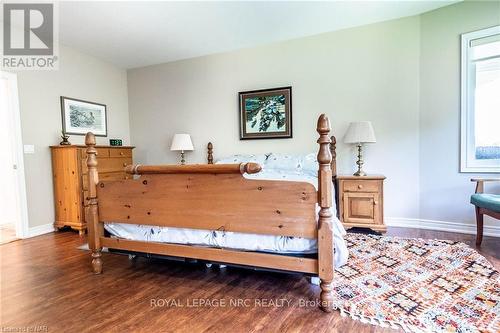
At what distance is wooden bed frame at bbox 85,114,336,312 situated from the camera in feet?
5.31

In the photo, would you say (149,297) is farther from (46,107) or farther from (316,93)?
(46,107)

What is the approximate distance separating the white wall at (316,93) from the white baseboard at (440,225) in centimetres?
10

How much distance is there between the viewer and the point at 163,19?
3209mm

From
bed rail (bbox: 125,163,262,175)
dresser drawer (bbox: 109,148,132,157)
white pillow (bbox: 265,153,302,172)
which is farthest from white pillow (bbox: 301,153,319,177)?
dresser drawer (bbox: 109,148,132,157)

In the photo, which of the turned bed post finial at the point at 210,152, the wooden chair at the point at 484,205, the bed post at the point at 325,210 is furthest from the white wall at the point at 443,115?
the turned bed post finial at the point at 210,152

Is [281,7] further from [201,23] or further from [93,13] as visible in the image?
[93,13]

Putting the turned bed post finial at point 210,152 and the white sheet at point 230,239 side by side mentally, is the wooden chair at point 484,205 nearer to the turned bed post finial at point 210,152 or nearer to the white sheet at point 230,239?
the white sheet at point 230,239

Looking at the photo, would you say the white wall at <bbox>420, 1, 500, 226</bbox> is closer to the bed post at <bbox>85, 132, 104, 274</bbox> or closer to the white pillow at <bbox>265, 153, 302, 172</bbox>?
the white pillow at <bbox>265, 153, 302, 172</bbox>

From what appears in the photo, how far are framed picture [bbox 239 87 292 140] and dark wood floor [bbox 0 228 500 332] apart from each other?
2237mm

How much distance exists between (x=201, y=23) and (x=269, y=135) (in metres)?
1.69

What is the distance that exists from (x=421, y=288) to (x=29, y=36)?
16.2 ft

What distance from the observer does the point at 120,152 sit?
13.8 ft

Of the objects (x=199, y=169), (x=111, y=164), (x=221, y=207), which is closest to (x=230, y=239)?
(x=221, y=207)

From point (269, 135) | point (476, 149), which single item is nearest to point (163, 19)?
point (269, 135)
